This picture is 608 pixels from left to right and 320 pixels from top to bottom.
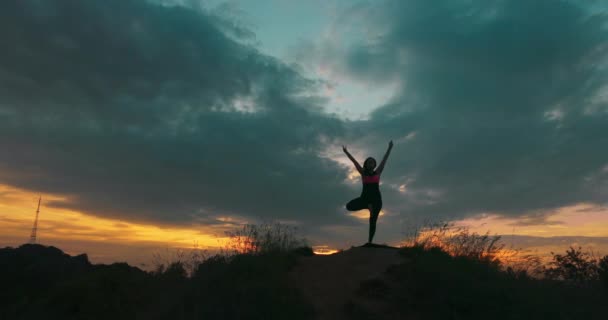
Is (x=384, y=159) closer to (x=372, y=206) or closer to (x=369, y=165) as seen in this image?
(x=369, y=165)

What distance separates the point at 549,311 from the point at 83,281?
548 inches

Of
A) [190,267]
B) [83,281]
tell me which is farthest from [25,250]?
[190,267]

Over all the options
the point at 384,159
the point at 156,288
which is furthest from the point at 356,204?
the point at 156,288

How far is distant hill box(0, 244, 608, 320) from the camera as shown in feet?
26.0

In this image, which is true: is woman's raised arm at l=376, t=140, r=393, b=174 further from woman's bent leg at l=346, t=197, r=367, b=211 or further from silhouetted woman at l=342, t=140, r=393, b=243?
woman's bent leg at l=346, t=197, r=367, b=211

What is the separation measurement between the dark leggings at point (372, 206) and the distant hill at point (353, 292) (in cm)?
56

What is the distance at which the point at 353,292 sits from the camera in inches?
365

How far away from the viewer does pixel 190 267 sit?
12492 millimetres

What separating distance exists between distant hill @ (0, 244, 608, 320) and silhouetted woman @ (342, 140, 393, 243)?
0.94 meters

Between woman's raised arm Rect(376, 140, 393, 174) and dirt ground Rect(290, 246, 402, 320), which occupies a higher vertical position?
woman's raised arm Rect(376, 140, 393, 174)

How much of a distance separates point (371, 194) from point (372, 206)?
0.34 meters

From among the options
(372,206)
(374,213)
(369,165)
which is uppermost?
(369,165)

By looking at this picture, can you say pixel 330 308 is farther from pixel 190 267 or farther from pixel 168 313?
pixel 190 267

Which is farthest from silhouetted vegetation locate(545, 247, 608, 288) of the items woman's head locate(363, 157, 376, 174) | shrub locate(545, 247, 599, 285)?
woman's head locate(363, 157, 376, 174)
